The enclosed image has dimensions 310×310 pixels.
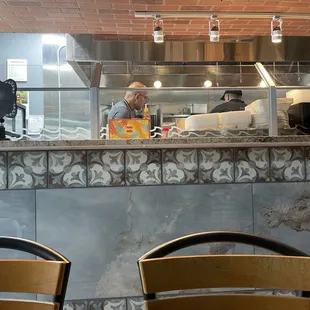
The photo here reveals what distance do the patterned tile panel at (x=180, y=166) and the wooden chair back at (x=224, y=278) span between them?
2.88 ft

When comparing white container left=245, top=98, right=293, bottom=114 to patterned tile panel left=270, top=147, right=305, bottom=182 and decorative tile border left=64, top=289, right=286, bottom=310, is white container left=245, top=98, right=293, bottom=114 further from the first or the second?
decorative tile border left=64, top=289, right=286, bottom=310

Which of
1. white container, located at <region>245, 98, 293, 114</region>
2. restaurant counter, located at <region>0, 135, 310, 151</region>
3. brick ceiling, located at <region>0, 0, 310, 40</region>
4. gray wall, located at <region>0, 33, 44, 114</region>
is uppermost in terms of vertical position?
gray wall, located at <region>0, 33, 44, 114</region>

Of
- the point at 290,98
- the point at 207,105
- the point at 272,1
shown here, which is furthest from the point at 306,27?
the point at 290,98

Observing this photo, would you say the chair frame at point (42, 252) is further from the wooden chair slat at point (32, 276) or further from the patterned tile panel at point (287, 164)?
the patterned tile panel at point (287, 164)

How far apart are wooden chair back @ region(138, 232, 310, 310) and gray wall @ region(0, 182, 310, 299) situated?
854 mm

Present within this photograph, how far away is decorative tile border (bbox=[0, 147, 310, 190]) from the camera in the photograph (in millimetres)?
1741

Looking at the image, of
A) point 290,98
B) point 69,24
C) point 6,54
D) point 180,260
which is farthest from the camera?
point 6,54

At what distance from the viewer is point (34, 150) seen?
5.69 ft

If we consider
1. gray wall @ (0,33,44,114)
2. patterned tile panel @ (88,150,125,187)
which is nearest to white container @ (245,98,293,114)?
patterned tile panel @ (88,150,125,187)

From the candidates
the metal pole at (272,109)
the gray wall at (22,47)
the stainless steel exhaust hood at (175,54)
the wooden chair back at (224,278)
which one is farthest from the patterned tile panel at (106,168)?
the gray wall at (22,47)

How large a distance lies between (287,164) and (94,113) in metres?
0.92

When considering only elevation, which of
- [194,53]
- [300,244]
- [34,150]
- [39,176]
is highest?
[194,53]

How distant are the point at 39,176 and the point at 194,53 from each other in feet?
10.1

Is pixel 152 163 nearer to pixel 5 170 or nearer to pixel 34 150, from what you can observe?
pixel 34 150
